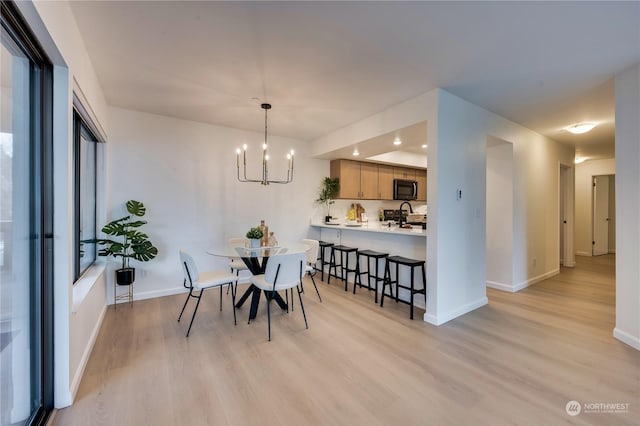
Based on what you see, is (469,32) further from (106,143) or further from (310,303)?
(106,143)

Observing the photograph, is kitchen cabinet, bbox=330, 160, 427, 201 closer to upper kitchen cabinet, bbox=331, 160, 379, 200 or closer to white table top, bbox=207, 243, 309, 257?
upper kitchen cabinet, bbox=331, 160, 379, 200

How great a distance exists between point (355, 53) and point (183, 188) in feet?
9.71

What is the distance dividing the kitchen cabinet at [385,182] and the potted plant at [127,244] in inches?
166

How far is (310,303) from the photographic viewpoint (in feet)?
11.5

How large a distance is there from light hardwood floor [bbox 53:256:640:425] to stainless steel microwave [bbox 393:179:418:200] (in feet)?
10.6

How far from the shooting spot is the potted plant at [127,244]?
3152 millimetres

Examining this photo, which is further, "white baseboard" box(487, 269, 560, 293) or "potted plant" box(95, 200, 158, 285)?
"white baseboard" box(487, 269, 560, 293)

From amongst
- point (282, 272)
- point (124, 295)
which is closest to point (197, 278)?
point (282, 272)

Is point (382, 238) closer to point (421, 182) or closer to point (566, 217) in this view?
point (421, 182)

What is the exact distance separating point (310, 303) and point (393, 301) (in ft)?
3.49

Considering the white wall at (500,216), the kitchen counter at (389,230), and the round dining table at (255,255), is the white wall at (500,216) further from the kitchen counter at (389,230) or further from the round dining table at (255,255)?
the round dining table at (255,255)

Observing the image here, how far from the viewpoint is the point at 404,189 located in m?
6.22

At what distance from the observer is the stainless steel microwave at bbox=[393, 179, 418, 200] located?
239 inches

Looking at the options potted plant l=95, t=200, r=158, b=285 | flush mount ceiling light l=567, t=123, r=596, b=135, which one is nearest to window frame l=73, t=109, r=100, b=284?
potted plant l=95, t=200, r=158, b=285
